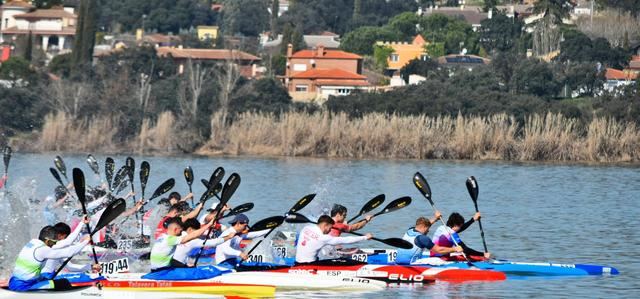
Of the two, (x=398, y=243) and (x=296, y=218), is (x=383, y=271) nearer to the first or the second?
(x=398, y=243)

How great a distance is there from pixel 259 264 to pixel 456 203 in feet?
63.5

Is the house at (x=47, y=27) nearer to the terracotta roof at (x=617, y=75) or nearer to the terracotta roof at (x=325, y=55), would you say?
the terracotta roof at (x=325, y=55)

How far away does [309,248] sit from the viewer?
73.3 ft

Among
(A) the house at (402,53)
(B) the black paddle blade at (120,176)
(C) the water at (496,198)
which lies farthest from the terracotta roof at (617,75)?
(B) the black paddle blade at (120,176)

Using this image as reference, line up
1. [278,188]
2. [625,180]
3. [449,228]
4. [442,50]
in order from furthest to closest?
[442,50]
[625,180]
[278,188]
[449,228]

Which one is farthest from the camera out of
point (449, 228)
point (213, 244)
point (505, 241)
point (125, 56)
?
point (125, 56)

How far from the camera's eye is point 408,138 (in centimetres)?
5741

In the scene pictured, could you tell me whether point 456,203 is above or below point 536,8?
below

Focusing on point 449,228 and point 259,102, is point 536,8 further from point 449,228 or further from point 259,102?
A: point 449,228

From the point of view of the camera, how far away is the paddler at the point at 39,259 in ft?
62.0

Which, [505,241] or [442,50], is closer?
[505,241]

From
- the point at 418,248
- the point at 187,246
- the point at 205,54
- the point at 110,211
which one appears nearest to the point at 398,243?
the point at 418,248

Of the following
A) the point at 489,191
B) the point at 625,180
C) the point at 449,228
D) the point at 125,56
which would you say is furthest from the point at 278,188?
the point at 125,56

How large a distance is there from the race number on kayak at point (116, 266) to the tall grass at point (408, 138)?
3612cm
